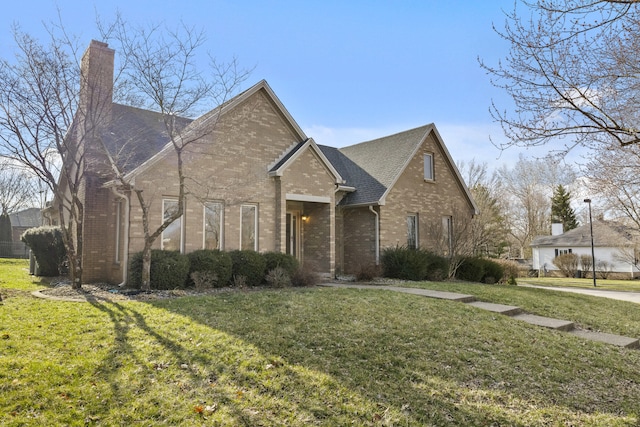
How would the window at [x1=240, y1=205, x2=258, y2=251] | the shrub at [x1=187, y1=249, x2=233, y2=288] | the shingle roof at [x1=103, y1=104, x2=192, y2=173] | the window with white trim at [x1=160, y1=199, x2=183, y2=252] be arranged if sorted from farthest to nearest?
the window at [x1=240, y1=205, x2=258, y2=251]
the shingle roof at [x1=103, y1=104, x2=192, y2=173]
the window with white trim at [x1=160, y1=199, x2=183, y2=252]
the shrub at [x1=187, y1=249, x2=233, y2=288]

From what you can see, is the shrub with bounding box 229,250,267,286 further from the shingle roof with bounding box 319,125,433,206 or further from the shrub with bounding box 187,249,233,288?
the shingle roof with bounding box 319,125,433,206

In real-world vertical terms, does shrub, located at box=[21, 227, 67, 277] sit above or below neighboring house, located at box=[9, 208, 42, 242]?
below

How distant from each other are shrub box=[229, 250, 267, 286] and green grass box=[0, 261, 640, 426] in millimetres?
3814

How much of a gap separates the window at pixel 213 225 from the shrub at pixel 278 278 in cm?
227

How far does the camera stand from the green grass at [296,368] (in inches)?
170

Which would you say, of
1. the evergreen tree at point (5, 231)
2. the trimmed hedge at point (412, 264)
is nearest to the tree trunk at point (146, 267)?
the trimmed hedge at point (412, 264)

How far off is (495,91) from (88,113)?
34.8ft

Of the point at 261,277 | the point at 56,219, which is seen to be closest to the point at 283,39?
the point at 261,277

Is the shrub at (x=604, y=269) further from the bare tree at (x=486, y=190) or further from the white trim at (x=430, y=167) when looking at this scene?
the white trim at (x=430, y=167)

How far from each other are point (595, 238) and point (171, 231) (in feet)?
138

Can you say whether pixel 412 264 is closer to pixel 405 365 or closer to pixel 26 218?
pixel 405 365

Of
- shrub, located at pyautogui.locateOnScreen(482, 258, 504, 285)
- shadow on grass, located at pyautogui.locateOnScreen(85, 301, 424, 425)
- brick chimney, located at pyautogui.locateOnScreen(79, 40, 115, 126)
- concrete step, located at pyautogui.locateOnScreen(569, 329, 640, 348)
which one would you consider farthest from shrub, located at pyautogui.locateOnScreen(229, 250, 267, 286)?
shrub, located at pyautogui.locateOnScreen(482, 258, 504, 285)

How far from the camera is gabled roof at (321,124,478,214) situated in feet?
60.1

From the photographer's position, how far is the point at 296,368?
533 centimetres
